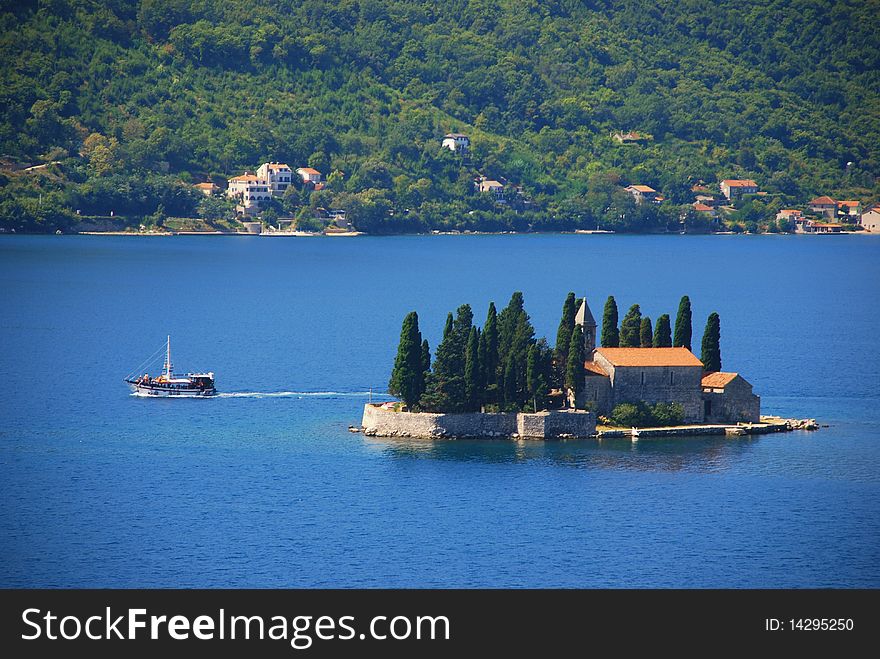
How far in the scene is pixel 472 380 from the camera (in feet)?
273

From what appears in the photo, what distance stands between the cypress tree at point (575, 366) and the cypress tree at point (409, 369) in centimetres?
782

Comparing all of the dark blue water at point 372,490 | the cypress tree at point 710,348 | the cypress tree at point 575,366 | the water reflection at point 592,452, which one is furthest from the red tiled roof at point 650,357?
the dark blue water at point 372,490

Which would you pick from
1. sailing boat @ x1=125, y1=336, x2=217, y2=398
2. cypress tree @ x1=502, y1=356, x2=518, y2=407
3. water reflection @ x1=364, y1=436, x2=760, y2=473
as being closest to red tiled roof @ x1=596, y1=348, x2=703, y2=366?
water reflection @ x1=364, y1=436, x2=760, y2=473

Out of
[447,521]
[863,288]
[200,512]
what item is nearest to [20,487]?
[200,512]

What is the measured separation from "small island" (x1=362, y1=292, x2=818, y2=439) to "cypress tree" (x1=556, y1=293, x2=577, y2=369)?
77 mm

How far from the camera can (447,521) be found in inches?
2758

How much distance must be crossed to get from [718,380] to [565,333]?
28.5ft

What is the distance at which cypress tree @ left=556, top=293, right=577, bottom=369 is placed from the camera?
286 ft

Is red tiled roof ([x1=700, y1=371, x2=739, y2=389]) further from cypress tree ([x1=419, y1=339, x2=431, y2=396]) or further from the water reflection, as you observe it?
cypress tree ([x1=419, y1=339, x2=431, y2=396])

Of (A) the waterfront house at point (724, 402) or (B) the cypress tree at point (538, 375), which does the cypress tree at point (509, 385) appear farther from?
(A) the waterfront house at point (724, 402)

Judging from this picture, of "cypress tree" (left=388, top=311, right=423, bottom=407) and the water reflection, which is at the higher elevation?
"cypress tree" (left=388, top=311, right=423, bottom=407)
